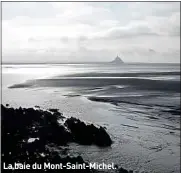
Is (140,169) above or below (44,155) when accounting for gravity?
below

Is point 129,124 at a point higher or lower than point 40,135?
lower

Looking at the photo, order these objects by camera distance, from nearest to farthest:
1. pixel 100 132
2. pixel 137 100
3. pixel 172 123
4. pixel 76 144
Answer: pixel 76 144 < pixel 100 132 < pixel 172 123 < pixel 137 100

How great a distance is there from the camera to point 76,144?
490 centimetres

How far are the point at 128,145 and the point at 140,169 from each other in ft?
2.50

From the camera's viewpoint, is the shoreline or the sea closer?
the shoreline

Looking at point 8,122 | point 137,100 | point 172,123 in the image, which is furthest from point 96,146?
point 137,100

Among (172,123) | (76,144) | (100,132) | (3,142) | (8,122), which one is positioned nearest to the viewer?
(3,142)

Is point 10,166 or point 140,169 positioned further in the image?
point 140,169

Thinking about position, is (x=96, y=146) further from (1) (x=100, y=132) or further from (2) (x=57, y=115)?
(2) (x=57, y=115)

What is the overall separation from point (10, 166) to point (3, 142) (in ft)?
1.47

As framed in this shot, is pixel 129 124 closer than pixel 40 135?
No

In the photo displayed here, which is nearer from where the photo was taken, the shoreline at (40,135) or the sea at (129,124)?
the shoreline at (40,135)

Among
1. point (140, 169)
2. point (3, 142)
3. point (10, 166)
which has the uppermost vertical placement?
point (3, 142)

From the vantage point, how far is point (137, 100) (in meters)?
8.49
